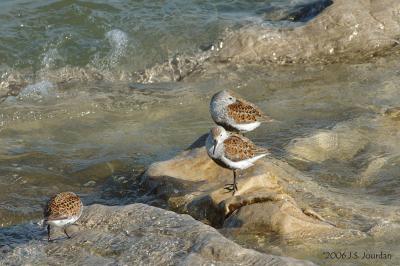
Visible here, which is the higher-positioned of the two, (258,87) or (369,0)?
(369,0)

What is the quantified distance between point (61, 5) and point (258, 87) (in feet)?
18.8

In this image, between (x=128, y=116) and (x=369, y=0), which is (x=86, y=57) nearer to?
(x=128, y=116)

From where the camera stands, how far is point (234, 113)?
8.75 meters

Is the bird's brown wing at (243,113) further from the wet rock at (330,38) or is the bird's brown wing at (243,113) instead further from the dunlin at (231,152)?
the wet rock at (330,38)

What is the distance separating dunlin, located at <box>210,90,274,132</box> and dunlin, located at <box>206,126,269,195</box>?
2.95 ft

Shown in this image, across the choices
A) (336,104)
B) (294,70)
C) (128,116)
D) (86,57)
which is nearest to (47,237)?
(128,116)

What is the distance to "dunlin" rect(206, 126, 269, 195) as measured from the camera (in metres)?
7.57

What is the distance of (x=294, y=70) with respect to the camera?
13242mm

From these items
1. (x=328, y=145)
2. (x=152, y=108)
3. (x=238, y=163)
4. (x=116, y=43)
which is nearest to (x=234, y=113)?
(x=238, y=163)

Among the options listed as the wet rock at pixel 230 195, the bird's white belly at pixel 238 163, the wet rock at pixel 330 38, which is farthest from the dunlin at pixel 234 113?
the wet rock at pixel 330 38
